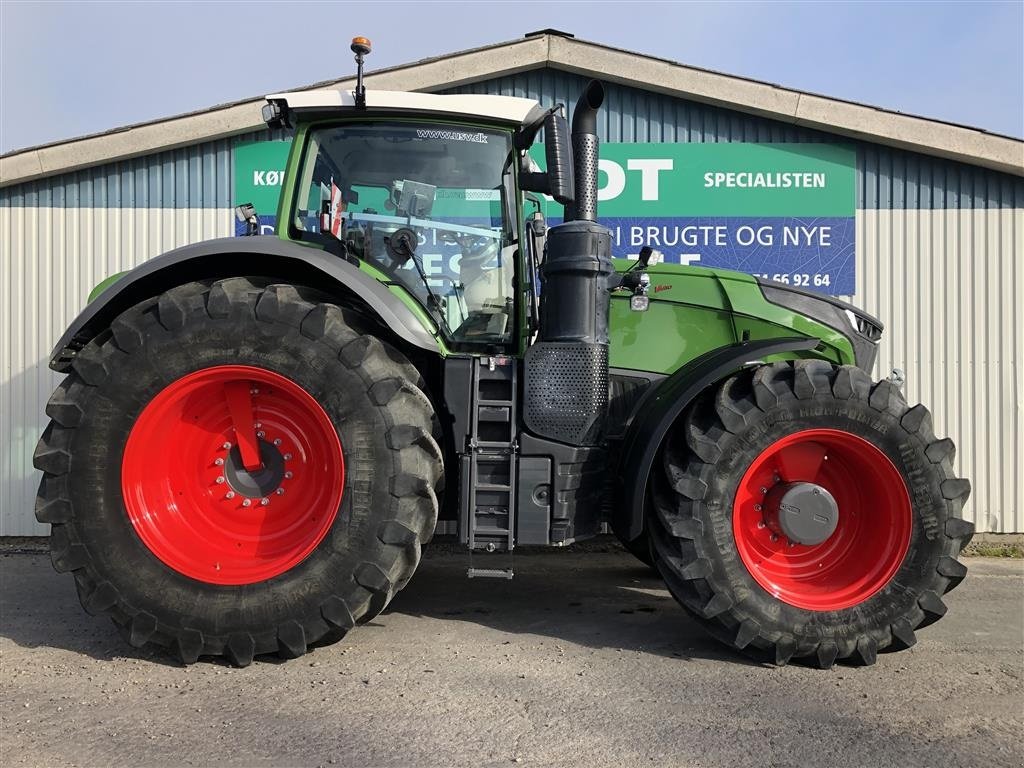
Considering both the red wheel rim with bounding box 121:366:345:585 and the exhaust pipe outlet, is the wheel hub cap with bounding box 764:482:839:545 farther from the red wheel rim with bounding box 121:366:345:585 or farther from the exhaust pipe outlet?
the red wheel rim with bounding box 121:366:345:585

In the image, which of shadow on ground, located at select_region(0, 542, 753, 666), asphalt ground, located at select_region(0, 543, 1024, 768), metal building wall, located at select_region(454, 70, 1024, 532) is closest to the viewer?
asphalt ground, located at select_region(0, 543, 1024, 768)

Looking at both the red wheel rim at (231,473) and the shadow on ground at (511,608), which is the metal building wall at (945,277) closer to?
the shadow on ground at (511,608)

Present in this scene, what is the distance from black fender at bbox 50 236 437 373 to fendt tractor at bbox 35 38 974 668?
1cm

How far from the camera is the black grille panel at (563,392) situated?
11.9 ft

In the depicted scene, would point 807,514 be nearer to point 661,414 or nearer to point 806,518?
point 806,518

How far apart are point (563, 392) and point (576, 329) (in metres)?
0.30

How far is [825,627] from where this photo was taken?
339cm

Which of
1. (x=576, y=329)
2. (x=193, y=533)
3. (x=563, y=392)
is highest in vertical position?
(x=576, y=329)

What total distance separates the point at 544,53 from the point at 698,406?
157 inches

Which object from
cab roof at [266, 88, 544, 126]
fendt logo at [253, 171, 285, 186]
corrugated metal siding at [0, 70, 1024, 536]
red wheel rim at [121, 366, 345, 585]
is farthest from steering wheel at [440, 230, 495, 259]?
fendt logo at [253, 171, 285, 186]

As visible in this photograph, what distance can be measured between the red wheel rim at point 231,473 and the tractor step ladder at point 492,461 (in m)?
0.61

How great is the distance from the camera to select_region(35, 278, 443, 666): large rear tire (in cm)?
329

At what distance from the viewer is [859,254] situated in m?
6.51

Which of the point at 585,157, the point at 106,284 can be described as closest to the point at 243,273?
the point at 106,284
